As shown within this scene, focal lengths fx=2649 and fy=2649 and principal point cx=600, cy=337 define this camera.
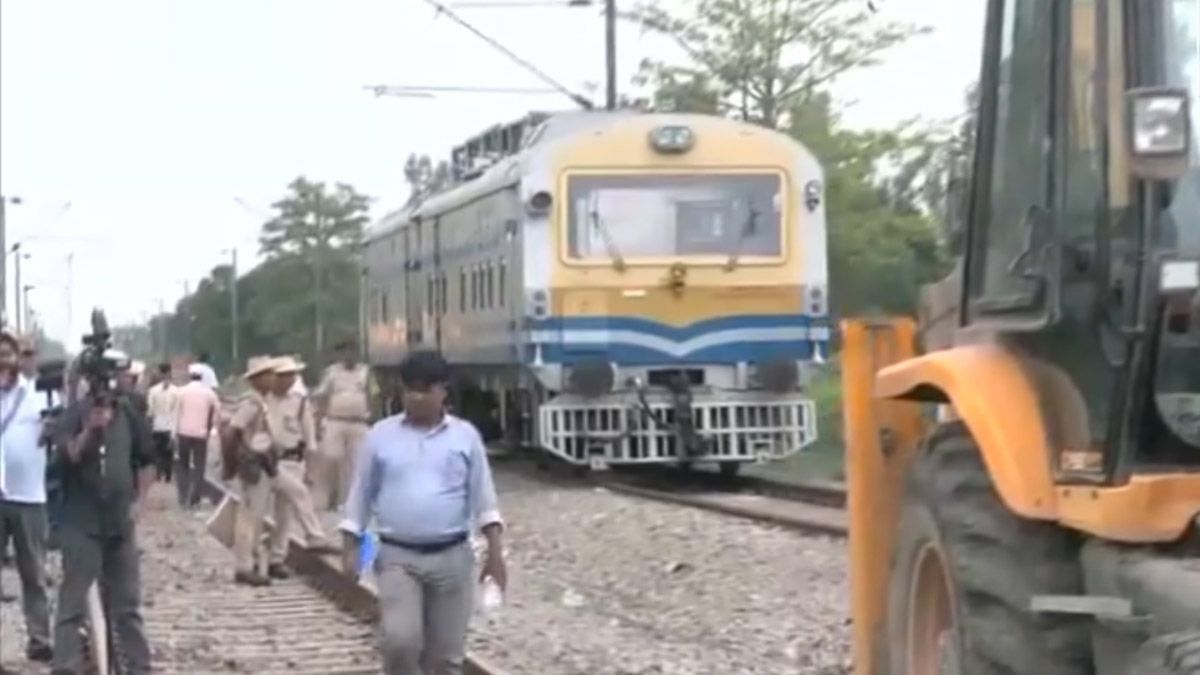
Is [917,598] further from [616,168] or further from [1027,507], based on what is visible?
[616,168]

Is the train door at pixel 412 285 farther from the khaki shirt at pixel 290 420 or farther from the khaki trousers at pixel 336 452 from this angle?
the khaki shirt at pixel 290 420

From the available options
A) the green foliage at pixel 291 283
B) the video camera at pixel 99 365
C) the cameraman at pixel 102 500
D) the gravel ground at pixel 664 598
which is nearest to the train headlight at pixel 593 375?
the gravel ground at pixel 664 598

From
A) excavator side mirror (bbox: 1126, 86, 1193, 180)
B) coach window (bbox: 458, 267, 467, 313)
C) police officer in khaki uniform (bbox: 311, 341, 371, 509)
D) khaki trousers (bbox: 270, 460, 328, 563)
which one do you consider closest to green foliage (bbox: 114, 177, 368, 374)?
coach window (bbox: 458, 267, 467, 313)

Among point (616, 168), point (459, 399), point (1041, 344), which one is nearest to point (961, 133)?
point (1041, 344)

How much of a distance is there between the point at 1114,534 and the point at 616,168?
19.8 meters

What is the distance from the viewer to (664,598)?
1698cm

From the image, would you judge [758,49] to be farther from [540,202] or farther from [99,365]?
[99,365]

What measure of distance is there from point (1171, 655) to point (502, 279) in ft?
71.2

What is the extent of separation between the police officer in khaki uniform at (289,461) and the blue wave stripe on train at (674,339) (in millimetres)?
6581

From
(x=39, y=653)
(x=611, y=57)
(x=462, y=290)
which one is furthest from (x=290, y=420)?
(x=611, y=57)

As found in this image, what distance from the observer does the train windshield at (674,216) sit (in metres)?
26.1

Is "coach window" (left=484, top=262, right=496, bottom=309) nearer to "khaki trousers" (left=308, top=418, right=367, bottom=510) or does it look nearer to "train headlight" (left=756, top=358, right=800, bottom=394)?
"train headlight" (left=756, top=358, right=800, bottom=394)

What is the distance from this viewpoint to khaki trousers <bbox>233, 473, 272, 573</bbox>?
17781mm

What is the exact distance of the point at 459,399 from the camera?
33406 mm
